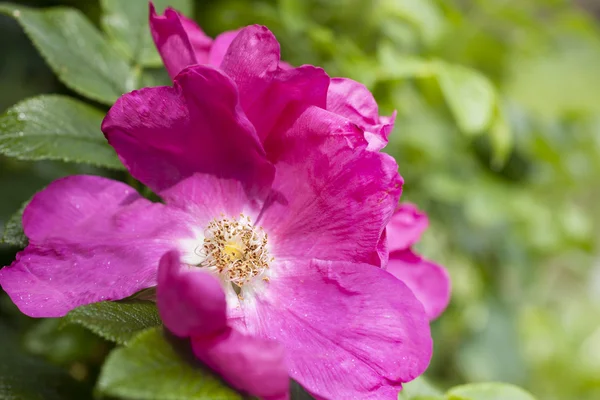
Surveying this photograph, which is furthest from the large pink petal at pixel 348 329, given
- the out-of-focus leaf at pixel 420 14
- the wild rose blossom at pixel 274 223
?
the out-of-focus leaf at pixel 420 14

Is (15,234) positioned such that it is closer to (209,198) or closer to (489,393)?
(209,198)

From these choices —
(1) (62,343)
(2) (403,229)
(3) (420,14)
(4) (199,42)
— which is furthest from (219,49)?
(3) (420,14)

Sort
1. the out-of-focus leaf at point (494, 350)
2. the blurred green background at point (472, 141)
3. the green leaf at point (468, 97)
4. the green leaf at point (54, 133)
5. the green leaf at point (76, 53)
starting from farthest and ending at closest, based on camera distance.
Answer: the out-of-focus leaf at point (494, 350), the blurred green background at point (472, 141), the green leaf at point (468, 97), the green leaf at point (76, 53), the green leaf at point (54, 133)

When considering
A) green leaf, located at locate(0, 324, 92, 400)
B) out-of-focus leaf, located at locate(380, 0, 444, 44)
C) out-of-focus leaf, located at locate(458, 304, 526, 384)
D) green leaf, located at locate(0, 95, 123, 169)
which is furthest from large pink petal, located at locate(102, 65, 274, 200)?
out-of-focus leaf, located at locate(458, 304, 526, 384)

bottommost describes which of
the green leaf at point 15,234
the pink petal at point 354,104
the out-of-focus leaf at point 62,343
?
the out-of-focus leaf at point 62,343

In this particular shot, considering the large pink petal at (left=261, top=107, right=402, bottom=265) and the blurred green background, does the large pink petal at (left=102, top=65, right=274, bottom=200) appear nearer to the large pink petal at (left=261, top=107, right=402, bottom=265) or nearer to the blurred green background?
the large pink petal at (left=261, top=107, right=402, bottom=265)

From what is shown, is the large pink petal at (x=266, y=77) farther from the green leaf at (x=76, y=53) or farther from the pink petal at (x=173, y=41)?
the green leaf at (x=76, y=53)

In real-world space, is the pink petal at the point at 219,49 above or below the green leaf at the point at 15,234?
above

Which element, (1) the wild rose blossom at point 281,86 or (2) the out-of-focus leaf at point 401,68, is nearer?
(1) the wild rose blossom at point 281,86
